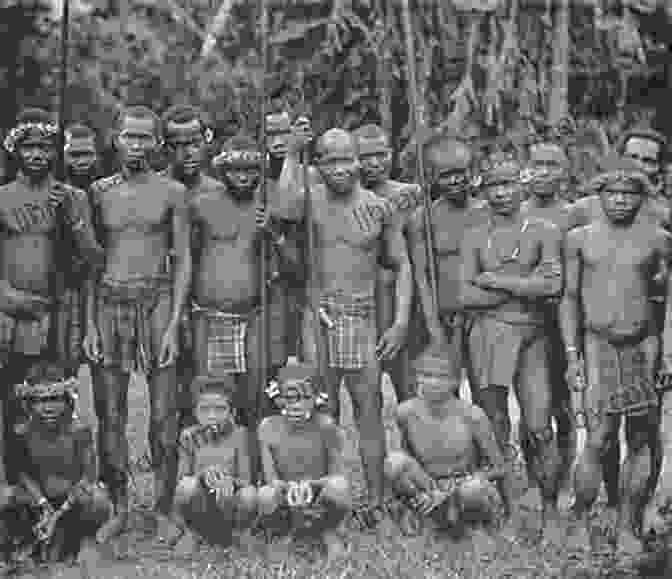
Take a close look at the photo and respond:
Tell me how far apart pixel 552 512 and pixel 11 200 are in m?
2.56

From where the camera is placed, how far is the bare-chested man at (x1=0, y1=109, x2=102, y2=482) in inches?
285

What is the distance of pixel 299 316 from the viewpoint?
7762 millimetres

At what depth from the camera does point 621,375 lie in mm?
7297

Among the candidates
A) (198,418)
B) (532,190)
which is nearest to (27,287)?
(198,418)

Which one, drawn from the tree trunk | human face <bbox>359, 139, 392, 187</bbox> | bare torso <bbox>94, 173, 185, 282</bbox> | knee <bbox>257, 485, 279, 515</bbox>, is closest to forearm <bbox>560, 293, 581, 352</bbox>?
human face <bbox>359, 139, 392, 187</bbox>

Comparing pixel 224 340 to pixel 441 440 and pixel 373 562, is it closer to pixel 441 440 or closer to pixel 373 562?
pixel 441 440

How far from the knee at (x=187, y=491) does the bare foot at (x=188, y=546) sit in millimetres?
253

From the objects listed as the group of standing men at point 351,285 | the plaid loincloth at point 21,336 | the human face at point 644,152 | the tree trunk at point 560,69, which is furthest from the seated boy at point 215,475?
the tree trunk at point 560,69

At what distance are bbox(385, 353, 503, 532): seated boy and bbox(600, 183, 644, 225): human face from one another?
876 mm

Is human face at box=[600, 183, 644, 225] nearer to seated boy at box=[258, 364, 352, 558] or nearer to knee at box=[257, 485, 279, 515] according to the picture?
seated boy at box=[258, 364, 352, 558]

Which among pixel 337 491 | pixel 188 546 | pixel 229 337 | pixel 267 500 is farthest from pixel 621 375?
pixel 188 546

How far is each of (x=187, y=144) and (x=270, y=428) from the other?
1.25 meters

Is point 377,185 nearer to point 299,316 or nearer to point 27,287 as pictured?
point 299,316

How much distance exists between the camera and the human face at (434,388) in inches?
286
